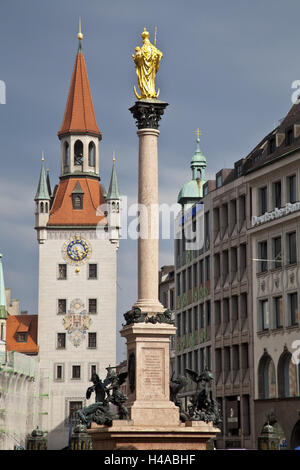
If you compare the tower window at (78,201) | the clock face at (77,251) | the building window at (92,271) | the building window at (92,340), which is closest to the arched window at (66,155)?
the tower window at (78,201)

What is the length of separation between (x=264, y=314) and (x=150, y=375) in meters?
30.0

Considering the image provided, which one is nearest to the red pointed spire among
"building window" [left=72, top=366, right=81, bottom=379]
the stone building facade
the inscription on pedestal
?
"building window" [left=72, top=366, right=81, bottom=379]

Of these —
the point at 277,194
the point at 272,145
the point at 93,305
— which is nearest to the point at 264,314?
the point at 277,194

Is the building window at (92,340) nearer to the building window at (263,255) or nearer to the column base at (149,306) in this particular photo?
the building window at (263,255)

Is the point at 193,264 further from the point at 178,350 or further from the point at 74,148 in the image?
the point at 74,148

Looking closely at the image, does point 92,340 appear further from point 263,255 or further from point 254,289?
point 263,255

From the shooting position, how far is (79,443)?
3666 centimetres

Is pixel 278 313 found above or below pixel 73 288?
below

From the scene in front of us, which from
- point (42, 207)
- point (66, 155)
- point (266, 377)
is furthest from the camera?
point (66, 155)

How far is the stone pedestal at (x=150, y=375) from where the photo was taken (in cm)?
3666

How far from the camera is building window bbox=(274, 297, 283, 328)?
63.9 m

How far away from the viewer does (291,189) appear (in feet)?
210

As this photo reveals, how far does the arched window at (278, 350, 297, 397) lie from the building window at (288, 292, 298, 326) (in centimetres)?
190

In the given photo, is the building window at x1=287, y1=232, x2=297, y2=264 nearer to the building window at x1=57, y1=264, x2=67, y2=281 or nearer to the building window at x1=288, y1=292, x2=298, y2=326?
the building window at x1=288, y1=292, x2=298, y2=326
